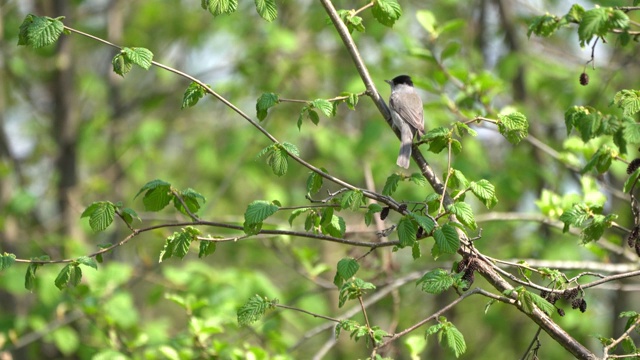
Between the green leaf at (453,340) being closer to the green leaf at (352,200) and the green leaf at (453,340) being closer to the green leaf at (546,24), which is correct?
the green leaf at (352,200)

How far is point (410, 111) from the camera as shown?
4395mm

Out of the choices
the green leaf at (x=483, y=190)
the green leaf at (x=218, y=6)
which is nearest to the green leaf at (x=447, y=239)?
the green leaf at (x=483, y=190)

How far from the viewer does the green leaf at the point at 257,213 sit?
2623 millimetres

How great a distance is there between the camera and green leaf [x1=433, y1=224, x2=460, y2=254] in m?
2.50

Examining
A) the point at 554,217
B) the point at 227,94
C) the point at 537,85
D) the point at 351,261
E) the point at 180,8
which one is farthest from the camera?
the point at 180,8

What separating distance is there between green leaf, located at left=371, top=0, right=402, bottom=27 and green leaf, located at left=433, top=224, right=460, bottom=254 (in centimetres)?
91

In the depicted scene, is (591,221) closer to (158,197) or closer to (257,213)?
(257,213)

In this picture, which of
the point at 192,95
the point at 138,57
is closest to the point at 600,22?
the point at 192,95

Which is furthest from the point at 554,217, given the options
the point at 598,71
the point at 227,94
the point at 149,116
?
the point at 149,116

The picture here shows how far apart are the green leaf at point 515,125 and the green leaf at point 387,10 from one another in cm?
58

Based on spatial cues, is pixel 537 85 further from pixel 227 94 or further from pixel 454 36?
pixel 227 94

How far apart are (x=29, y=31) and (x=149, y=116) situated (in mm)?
8728

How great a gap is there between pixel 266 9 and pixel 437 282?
1180mm

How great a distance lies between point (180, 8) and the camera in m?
11.0
